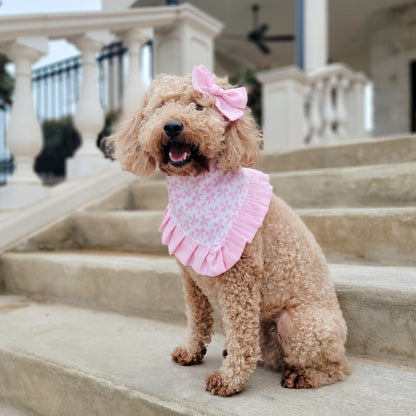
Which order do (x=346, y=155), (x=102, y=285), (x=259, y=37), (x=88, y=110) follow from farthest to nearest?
(x=259, y=37), (x=88, y=110), (x=346, y=155), (x=102, y=285)

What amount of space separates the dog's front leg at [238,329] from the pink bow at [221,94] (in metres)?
0.49

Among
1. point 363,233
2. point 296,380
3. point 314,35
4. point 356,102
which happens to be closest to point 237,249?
point 296,380

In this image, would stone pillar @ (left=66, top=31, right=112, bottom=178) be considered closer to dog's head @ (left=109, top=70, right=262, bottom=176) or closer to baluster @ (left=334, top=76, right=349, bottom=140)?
dog's head @ (left=109, top=70, right=262, bottom=176)

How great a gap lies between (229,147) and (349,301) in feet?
2.63

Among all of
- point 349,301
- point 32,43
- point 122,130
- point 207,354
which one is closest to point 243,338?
point 207,354

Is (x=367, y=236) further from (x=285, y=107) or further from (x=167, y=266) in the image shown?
(x=285, y=107)

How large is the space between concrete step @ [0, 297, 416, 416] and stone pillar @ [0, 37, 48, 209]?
116 centimetres

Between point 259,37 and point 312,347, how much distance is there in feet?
24.6

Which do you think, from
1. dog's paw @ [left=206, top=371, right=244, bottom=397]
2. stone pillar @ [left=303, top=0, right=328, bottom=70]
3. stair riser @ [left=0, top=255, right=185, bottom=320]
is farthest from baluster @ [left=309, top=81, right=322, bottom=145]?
dog's paw @ [left=206, top=371, right=244, bottom=397]

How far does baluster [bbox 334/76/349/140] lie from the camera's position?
5.06 meters

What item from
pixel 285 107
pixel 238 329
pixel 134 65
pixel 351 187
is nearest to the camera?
pixel 238 329

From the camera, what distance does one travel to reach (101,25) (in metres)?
3.30

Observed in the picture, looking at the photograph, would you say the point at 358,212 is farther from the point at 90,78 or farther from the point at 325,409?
the point at 90,78

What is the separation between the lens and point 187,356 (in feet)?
5.03
